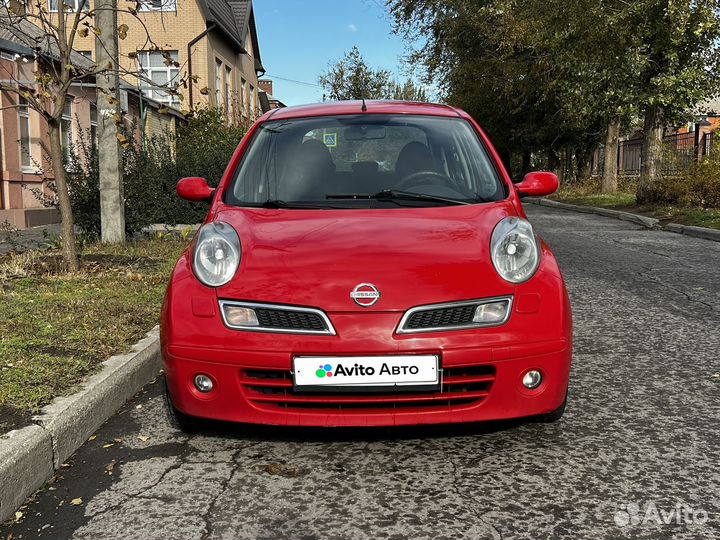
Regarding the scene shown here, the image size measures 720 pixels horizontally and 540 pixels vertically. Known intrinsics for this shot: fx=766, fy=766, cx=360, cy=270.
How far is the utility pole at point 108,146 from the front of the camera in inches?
372

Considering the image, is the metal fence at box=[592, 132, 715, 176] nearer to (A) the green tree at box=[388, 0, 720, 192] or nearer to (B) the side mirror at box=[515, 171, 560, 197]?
(A) the green tree at box=[388, 0, 720, 192]

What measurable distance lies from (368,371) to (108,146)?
25.3ft

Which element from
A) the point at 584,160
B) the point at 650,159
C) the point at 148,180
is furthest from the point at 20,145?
the point at 584,160

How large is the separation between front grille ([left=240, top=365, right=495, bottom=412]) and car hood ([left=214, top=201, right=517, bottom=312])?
1.00 feet

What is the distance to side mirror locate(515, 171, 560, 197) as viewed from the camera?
4.41 metres

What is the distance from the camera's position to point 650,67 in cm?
1841

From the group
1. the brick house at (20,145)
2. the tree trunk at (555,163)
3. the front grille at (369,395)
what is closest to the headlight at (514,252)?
the front grille at (369,395)

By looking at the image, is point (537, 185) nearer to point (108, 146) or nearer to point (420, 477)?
point (420, 477)

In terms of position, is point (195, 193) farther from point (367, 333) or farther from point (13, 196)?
point (13, 196)

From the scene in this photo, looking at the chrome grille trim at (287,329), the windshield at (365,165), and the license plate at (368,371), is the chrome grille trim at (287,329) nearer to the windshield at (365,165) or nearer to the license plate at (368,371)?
the license plate at (368,371)

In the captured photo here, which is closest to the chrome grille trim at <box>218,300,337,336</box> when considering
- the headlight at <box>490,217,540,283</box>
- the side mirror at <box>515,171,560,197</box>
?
the headlight at <box>490,217,540,283</box>

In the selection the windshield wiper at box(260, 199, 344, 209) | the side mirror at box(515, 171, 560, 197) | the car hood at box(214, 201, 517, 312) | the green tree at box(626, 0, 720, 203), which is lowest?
the car hood at box(214, 201, 517, 312)

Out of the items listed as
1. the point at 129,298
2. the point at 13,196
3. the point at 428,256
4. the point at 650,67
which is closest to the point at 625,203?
the point at 650,67

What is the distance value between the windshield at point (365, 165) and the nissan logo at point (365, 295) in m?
0.84
